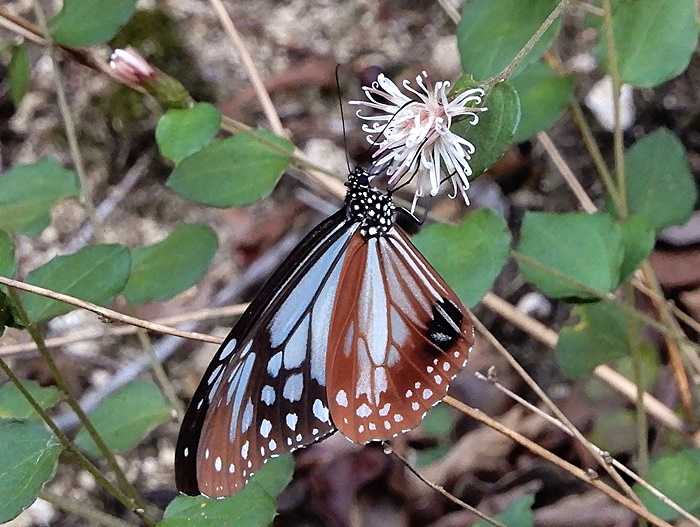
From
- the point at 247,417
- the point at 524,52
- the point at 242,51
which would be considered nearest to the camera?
the point at 524,52

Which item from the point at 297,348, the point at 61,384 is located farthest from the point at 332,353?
the point at 61,384

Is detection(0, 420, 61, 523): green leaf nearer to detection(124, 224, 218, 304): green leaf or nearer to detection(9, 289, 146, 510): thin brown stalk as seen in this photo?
detection(9, 289, 146, 510): thin brown stalk

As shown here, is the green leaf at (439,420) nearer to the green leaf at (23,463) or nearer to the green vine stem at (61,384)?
the green vine stem at (61,384)

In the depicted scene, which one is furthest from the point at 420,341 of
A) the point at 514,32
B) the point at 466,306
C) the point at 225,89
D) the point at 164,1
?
the point at 164,1

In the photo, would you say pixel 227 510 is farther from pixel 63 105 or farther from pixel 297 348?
pixel 63 105

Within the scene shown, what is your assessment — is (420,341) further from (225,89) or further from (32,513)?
(225,89)
